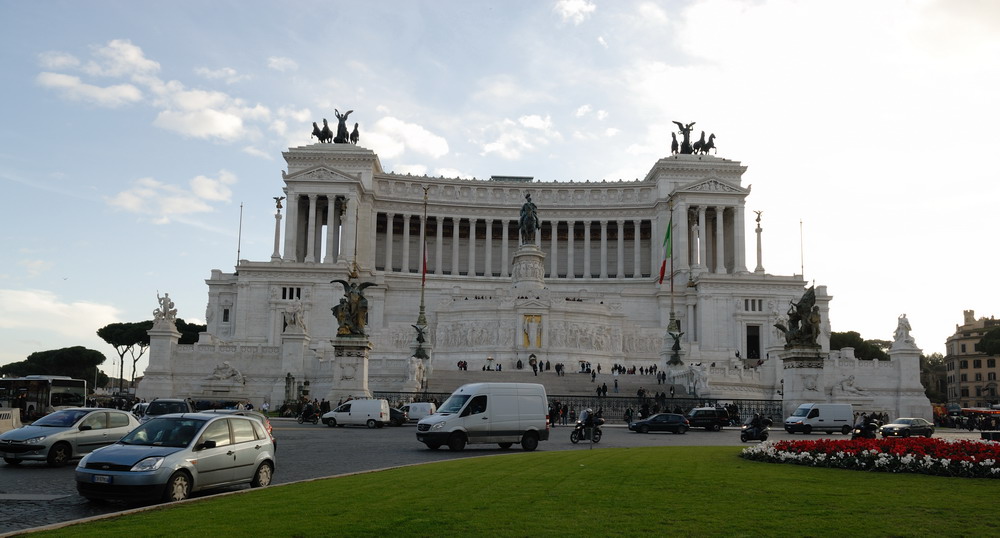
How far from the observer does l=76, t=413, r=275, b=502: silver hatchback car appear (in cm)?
1461

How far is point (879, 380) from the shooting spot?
54.7 metres

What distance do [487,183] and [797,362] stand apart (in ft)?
244

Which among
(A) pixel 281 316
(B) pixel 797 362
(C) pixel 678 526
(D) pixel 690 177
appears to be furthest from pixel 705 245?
(C) pixel 678 526

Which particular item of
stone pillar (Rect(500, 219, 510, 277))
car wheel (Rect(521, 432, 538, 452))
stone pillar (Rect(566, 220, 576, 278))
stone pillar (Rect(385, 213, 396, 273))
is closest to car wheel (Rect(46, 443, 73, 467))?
car wheel (Rect(521, 432, 538, 452))

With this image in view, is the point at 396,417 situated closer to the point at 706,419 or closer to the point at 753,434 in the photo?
the point at 706,419

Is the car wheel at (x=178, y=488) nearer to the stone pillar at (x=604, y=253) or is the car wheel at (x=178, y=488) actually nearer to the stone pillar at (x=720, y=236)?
the stone pillar at (x=720, y=236)

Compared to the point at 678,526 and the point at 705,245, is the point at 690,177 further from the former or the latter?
the point at 678,526

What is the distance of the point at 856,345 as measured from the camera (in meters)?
112

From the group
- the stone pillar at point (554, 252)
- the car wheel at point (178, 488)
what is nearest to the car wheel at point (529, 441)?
the car wheel at point (178, 488)

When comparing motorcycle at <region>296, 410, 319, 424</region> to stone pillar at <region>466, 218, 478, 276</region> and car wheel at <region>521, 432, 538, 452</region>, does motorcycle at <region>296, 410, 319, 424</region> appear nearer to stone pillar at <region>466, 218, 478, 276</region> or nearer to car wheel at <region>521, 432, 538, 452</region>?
car wheel at <region>521, 432, 538, 452</region>

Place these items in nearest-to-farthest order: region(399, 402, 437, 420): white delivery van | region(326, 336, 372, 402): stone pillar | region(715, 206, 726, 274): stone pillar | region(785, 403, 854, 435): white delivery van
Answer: region(785, 403, 854, 435): white delivery van → region(399, 402, 437, 420): white delivery van → region(326, 336, 372, 402): stone pillar → region(715, 206, 726, 274): stone pillar

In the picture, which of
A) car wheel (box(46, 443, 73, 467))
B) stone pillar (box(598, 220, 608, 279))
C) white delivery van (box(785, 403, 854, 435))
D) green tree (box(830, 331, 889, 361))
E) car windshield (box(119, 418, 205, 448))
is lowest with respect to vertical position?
car wheel (box(46, 443, 73, 467))

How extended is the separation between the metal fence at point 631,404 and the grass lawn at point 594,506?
92.4 feet

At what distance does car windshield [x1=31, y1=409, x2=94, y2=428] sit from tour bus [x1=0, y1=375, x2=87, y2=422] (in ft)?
82.0
